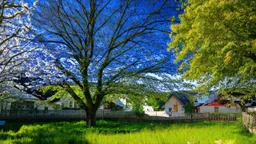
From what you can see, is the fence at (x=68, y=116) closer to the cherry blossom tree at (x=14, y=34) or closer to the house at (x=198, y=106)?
the house at (x=198, y=106)

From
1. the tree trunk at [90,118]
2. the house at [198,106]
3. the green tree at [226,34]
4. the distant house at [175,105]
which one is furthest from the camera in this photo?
the distant house at [175,105]

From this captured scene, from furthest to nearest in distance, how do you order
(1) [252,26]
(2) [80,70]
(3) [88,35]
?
1. (3) [88,35]
2. (2) [80,70]
3. (1) [252,26]

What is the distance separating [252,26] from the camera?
843 centimetres

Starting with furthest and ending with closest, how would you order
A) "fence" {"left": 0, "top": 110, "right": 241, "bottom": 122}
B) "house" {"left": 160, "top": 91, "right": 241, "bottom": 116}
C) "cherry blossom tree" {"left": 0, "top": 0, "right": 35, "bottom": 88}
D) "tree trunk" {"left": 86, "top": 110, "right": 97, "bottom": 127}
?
1. "house" {"left": 160, "top": 91, "right": 241, "bottom": 116}
2. "fence" {"left": 0, "top": 110, "right": 241, "bottom": 122}
3. "tree trunk" {"left": 86, "top": 110, "right": 97, "bottom": 127}
4. "cherry blossom tree" {"left": 0, "top": 0, "right": 35, "bottom": 88}

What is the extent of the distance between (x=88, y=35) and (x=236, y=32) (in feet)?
32.3

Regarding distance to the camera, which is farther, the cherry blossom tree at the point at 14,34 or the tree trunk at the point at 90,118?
the tree trunk at the point at 90,118

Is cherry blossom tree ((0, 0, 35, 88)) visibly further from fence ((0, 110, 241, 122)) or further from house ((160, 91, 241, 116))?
house ((160, 91, 241, 116))

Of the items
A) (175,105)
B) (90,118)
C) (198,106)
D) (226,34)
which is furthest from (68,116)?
(175,105)

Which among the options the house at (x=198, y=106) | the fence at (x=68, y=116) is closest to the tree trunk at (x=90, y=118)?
the fence at (x=68, y=116)

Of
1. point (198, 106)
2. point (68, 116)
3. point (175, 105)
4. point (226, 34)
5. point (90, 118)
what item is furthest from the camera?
point (175, 105)

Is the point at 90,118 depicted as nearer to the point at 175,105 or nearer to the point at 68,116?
the point at 68,116

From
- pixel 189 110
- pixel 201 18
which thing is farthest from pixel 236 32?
pixel 189 110

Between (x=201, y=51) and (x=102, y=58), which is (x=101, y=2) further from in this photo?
(x=201, y=51)

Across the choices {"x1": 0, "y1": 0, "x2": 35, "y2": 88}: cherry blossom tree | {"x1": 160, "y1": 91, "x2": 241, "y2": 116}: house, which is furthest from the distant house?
{"x1": 0, "y1": 0, "x2": 35, "y2": 88}: cherry blossom tree
